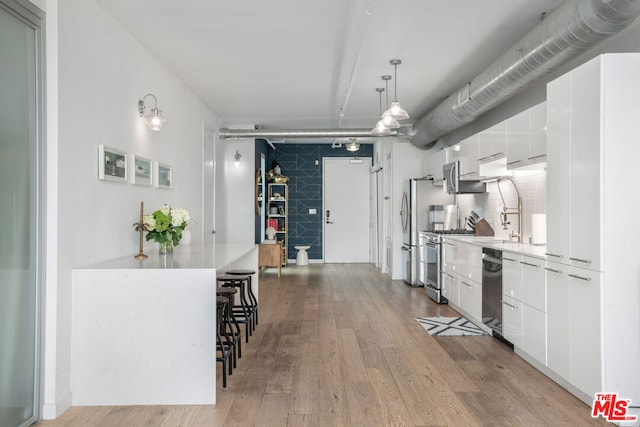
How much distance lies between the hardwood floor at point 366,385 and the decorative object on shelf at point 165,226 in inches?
43.4

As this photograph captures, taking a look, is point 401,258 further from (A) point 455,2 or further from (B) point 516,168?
(A) point 455,2

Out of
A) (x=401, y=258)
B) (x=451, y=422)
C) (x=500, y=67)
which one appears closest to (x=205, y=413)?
(x=451, y=422)

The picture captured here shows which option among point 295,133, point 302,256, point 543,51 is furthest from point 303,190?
point 543,51

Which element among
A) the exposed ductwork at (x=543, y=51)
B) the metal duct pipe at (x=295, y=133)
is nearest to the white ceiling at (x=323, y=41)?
the exposed ductwork at (x=543, y=51)

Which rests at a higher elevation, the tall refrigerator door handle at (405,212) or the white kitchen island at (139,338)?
the tall refrigerator door handle at (405,212)

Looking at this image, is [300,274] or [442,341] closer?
[442,341]

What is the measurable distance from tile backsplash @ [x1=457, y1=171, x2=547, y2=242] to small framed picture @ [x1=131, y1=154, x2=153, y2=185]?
355 cm

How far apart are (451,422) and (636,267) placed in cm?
135

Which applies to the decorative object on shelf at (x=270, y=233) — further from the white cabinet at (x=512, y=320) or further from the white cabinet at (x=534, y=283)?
the white cabinet at (x=534, y=283)

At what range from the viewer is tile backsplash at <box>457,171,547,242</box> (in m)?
4.43

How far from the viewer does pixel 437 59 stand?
4523 millimetres

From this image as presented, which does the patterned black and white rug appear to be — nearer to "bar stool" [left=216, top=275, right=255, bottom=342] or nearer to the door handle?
"bar stool" [left=216, top=275, right=255, bottom=342]

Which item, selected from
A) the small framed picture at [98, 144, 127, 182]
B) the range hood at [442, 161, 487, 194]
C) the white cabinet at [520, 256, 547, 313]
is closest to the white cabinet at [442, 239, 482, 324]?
the range hood at [442, 161, 487, 194]

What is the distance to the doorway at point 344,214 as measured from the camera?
10.2 meters
